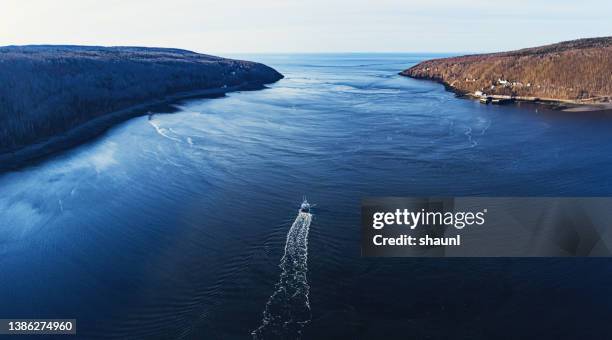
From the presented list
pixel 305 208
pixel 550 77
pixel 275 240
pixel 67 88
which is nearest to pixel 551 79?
pixel 550 77

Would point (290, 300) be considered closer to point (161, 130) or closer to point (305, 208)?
point (305, 208)

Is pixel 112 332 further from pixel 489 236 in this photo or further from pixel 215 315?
pixel 489 236

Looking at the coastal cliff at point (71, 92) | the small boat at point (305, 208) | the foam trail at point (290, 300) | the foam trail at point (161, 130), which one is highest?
the coastal cliff at point (71, 92)

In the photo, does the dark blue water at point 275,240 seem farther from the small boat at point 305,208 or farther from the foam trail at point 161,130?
the foam trail at point 161,130

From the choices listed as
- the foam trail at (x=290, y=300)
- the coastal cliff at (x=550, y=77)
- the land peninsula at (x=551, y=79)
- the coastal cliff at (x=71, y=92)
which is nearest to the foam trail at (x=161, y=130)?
the coastal cliff at (x=71, y=92)

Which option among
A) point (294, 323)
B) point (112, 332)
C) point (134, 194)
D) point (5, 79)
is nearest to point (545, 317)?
point (294, 323)
